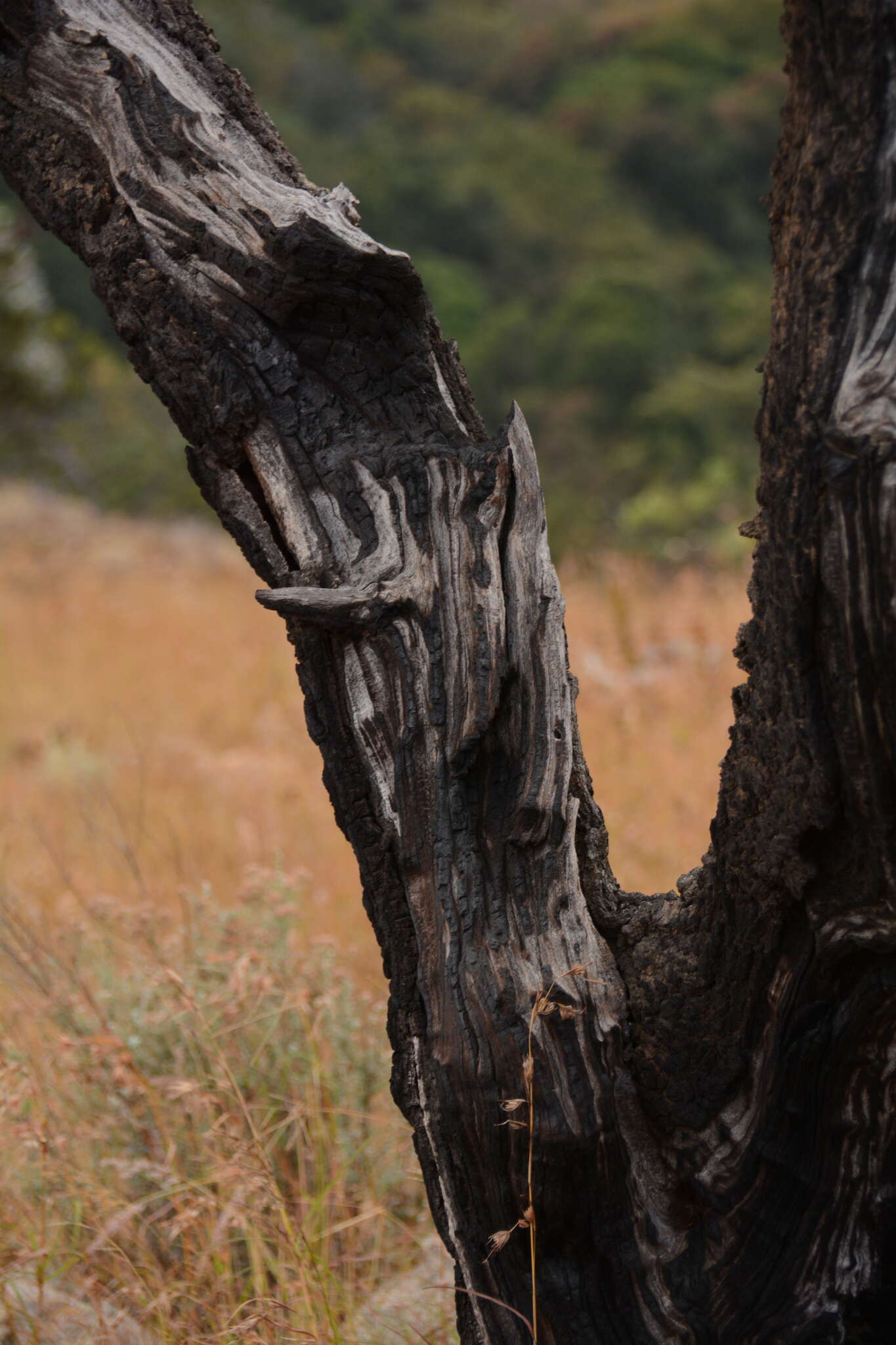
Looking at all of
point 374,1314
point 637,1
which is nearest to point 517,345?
point 637,1

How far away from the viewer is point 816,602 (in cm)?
107

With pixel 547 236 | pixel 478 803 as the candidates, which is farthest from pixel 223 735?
pixel 547 236

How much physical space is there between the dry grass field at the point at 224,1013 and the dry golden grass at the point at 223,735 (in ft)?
0.07

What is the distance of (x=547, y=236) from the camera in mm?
22375

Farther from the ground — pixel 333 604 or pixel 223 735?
pixel 223 735

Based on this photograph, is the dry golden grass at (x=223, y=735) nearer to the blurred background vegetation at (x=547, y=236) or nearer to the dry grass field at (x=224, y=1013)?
the dry grass field at (x=224, y=1013)

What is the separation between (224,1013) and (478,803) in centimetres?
114

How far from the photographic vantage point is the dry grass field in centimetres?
185

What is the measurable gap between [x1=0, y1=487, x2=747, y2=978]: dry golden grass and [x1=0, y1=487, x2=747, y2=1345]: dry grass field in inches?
0.8

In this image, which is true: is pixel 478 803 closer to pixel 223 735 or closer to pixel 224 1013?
pixel 224 1013

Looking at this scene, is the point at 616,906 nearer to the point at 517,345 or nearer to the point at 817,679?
the point at 817,679

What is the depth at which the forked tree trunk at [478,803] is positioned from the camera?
127 centimetres

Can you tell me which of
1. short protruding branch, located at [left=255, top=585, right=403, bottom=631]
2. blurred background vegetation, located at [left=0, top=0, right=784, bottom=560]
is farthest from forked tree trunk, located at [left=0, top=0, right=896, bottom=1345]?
blurred background vegetation, located at [left=0, top=0, right=784, bottom=560]

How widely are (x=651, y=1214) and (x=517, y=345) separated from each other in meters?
18.5
